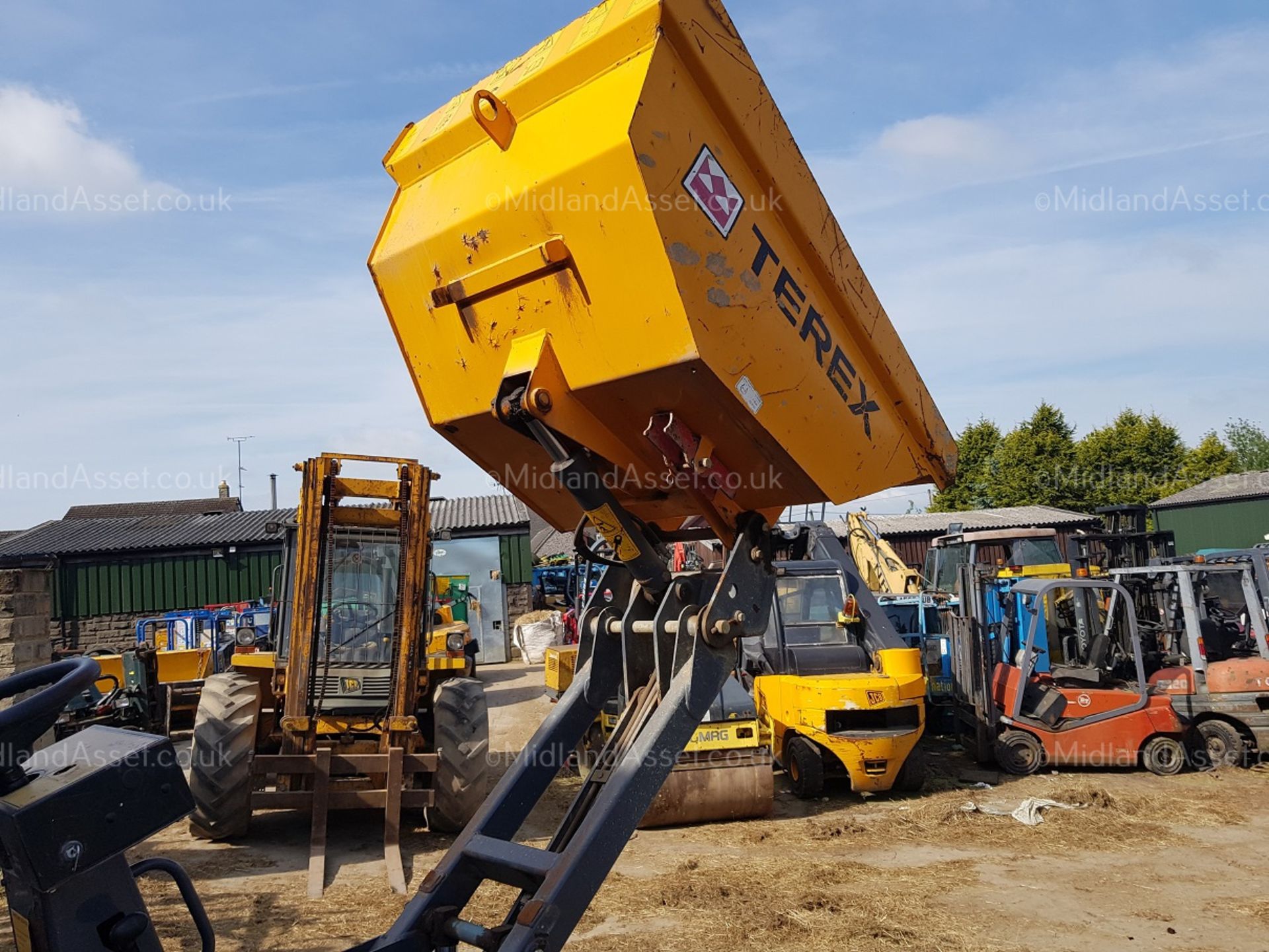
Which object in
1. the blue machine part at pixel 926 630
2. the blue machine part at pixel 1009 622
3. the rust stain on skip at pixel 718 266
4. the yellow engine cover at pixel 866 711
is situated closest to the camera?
the rust stain on skip at pixel 718 266

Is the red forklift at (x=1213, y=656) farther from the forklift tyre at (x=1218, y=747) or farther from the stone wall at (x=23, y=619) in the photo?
the stone wall at (x=23, y=619)

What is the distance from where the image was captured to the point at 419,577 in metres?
7.99

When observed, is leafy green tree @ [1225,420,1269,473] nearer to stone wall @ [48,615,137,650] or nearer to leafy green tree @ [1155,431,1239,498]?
leafy green tree @ [1155,431,1239,498]

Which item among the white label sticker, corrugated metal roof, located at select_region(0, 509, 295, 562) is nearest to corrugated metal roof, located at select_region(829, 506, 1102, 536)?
corrugated metal roof, located at select_region(0, 509, 295, 562)

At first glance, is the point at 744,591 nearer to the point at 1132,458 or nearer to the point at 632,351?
the point at 632,351

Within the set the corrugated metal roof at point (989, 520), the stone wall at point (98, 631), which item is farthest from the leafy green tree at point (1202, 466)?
the stone wall at point (98, 631)

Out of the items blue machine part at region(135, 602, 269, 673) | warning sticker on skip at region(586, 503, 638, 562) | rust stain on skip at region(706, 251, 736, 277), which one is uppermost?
rust stain on skip at region(706, 251, 736, 277)

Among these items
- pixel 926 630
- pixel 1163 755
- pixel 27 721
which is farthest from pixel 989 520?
pixel 27 721

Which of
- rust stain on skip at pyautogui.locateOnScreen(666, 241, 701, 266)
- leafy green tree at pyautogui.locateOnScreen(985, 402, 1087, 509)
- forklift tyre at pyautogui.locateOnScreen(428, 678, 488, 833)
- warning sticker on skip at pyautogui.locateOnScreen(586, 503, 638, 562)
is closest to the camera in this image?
rust stain on skip at pyautogui.locateOnScreen(666, 241, 701, 266)

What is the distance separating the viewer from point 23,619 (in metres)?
8.18

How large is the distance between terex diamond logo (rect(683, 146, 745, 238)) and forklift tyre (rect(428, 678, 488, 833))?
218 inches

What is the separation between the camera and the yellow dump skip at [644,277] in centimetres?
281

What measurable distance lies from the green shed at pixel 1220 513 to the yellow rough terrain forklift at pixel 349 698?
31269 mm

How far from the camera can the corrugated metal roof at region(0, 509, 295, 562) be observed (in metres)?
23.7
